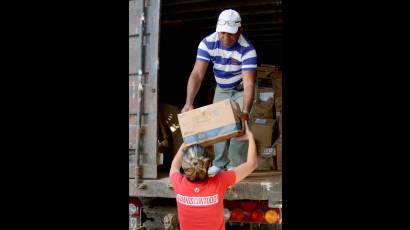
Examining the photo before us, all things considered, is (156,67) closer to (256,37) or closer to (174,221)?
(174,221)

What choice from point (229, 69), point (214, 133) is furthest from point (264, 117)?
point (214, 133)

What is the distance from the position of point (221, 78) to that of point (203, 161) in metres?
1.23

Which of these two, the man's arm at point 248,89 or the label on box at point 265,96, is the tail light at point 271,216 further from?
the label on box at point 265,96

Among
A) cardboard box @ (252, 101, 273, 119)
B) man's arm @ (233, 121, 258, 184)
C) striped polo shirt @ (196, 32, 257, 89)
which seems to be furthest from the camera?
cardboard box @ (252, 101, 273, 119)

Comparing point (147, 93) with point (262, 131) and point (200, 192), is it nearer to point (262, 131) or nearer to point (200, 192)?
point (200, 192)

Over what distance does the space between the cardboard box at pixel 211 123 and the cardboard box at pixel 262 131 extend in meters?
1.08

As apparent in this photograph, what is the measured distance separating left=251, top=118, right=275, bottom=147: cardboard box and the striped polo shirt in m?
0.61

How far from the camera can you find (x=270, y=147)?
421 cm

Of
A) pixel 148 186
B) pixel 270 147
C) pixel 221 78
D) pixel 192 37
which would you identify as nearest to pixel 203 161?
pixel 148 186

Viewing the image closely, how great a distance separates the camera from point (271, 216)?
3.20 metres

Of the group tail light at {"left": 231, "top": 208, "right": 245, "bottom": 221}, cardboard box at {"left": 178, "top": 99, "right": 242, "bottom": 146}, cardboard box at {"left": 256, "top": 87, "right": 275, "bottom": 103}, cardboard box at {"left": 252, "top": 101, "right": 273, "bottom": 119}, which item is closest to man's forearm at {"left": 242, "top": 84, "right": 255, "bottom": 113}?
cardboard box at {"left": 178, "top": 99, "right": 242, "bottom": 146}

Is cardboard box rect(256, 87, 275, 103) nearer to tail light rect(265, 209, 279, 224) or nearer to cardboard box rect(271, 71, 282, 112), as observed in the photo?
cardboard box rect(271, 71, 282, 112)

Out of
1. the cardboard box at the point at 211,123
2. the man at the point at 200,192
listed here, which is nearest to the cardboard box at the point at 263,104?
the cardboard box at the point at 211,123

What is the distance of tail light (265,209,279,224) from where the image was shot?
3178 mm
